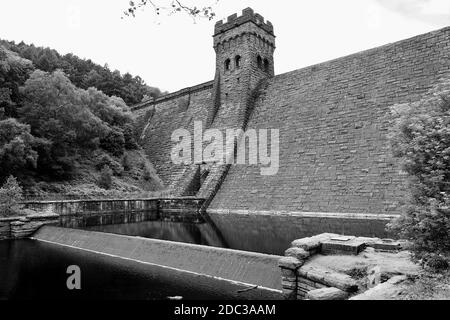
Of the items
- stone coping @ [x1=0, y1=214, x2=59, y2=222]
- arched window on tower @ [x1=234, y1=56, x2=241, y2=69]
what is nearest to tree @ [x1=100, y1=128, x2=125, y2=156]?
arched window on tower @ [x1=234, y1=56, x2=241, y2=69]

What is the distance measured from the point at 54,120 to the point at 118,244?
1293cm

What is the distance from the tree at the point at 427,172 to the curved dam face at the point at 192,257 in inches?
100

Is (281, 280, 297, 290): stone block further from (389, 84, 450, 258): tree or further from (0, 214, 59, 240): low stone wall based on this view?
(0, 214, 59, 240): low stone wall

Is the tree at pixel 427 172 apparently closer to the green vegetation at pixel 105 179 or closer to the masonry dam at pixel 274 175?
the masonry dam at pixel 274 175

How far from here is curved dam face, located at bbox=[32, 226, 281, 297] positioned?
6.54m

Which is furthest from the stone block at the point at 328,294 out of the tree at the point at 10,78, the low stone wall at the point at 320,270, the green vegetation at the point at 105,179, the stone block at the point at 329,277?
the tree at the point at 10,78

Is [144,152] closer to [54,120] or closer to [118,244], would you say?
[54,120]

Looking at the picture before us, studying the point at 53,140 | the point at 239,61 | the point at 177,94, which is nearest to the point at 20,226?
the point at 53,140

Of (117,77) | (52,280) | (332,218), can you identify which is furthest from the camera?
(117,77)

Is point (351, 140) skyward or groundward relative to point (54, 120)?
groundward

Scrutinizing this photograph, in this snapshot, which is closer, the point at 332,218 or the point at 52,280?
the point at 52,280

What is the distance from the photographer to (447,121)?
176 inches

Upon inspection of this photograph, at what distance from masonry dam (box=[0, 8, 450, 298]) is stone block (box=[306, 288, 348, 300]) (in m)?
1.76

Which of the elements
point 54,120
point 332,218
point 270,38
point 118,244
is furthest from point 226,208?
point 270,38
